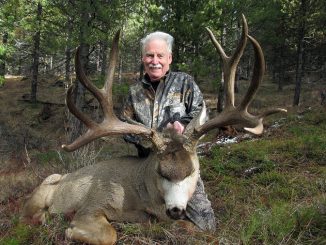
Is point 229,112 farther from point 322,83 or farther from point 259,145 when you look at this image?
point 322,83

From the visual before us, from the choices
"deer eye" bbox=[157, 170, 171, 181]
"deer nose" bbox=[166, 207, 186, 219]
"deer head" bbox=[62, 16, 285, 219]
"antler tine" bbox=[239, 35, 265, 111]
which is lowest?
"deer nose" bbox=[166, 207, 186, 219]

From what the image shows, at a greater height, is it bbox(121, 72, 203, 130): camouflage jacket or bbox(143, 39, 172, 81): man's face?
bbox(143, 39, 172, 81): man's face

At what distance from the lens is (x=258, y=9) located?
23016 mm

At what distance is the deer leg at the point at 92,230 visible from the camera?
4.15m

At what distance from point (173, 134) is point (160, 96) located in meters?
0.82

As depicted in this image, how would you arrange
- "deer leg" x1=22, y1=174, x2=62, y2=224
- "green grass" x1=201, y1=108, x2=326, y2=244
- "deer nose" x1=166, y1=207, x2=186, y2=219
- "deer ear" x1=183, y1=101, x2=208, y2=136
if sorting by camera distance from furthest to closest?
"deer leg" x1=22, y1=174, x2=62, y2=224 → "deer ear" x1=183, y1=101, x2=208, y2=136 → "green grass" x1=201, y1=108, x2=326, y2=244 → "deer nose" x1=166, y1=207, x2=186, y2=219

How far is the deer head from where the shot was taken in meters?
4.21

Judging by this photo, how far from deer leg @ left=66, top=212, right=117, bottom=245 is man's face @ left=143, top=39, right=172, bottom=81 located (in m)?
1.74

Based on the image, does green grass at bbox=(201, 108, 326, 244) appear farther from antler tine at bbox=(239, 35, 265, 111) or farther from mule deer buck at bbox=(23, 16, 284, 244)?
antler tine at bbox=(239, 35, 265, 111)

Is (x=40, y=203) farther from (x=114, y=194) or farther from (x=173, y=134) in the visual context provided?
(x=173, y=134)

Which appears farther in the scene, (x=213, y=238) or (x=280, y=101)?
(x=280, y=101)

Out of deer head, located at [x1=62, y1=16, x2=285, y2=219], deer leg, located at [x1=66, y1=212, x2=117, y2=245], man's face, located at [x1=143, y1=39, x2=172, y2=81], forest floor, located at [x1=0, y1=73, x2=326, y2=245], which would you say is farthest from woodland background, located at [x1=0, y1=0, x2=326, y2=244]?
man's face, located at [x1=143, y1=39, x2=172, y2=81]

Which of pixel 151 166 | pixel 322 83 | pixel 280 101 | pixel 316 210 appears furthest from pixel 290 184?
pixel 322 83

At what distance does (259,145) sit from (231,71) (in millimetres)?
4674
